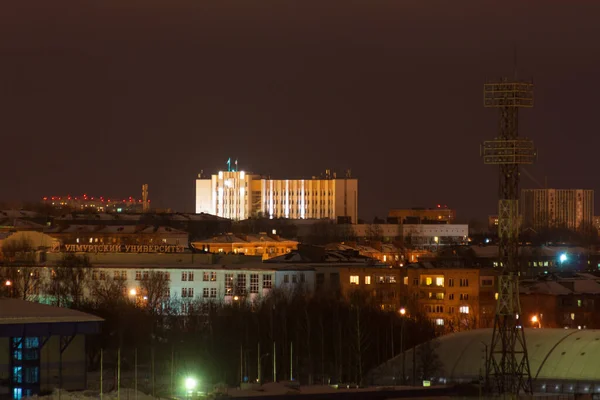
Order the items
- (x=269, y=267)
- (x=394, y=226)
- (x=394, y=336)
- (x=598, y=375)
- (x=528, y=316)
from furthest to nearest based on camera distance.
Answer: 1. (x=394, y=226)
2. (x=269, y=267)
3. (x=528, y=316)
4. (x=394, y=336)
5. (x=598, y=375)

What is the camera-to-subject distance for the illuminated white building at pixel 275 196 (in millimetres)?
186500

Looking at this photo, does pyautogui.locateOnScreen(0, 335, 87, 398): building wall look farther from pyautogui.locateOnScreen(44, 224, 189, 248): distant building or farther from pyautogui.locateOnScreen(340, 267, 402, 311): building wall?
pyautogui.locateOnScreen(44, 224, 189, 248): distant building

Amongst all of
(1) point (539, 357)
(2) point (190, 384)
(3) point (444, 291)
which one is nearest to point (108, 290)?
(3) point (444, 291)

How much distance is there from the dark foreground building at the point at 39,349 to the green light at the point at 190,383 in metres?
3.10

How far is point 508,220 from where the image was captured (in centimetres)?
4622

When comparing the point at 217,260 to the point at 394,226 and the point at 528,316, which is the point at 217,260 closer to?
the point at 528,316

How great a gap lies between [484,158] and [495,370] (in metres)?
5.99

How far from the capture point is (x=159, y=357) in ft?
181

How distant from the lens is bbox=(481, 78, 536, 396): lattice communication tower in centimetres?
4559

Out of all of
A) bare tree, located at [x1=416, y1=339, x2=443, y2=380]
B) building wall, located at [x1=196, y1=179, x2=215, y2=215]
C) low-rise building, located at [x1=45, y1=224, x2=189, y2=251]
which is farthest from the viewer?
building wall, located at [x1=196, y1=179, x2=215, y2=215]

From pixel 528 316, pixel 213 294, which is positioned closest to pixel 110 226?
pixel 213 294

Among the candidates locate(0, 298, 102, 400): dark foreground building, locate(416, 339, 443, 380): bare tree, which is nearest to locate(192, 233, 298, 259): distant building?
locate(416, 339, 443, 380): bare tree

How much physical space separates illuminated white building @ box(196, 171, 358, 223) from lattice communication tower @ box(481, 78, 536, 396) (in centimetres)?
13415

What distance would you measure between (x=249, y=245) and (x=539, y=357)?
204ft
